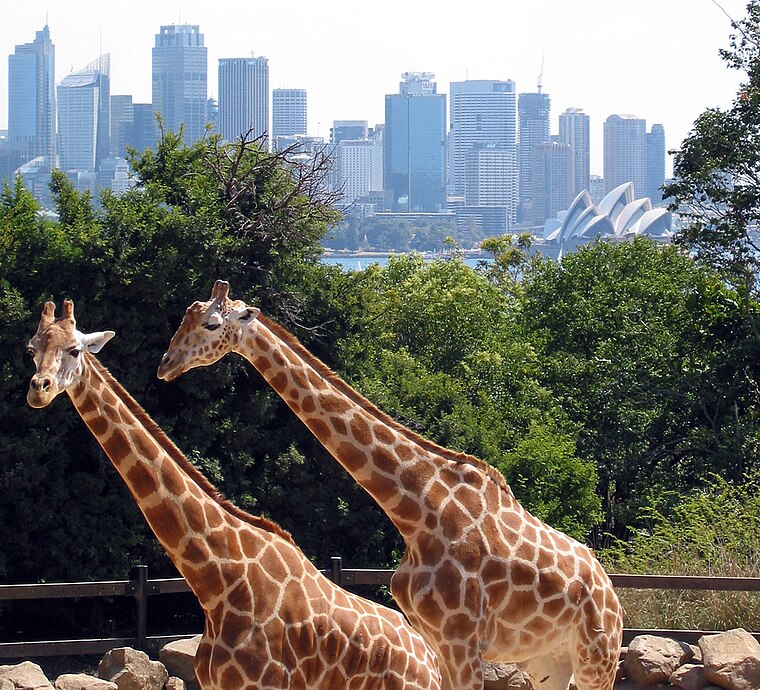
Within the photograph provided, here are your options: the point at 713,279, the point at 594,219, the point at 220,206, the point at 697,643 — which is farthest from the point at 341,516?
the point at 594,219

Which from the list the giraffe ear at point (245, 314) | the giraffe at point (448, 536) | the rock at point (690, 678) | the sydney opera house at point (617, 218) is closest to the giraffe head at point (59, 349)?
the giraffe at point (448, 536)

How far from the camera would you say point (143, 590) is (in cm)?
1162

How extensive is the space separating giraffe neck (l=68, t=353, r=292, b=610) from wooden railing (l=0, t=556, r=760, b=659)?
455 cm

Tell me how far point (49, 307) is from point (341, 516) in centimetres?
863

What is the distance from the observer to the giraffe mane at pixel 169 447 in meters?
7.11

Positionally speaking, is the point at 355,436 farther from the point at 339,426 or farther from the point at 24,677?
the point at 24,677

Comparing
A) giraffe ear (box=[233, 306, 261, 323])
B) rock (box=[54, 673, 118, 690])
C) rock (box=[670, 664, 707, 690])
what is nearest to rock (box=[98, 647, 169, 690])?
rock (box=[54, 673, 118, 690])

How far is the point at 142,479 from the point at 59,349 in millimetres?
853

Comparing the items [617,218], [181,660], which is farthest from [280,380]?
[617,218]

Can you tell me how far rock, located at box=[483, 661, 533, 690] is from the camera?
11.0m

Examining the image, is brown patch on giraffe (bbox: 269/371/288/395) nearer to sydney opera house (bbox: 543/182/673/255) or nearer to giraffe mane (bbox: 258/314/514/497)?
giraffe mane (bbox: 258/314/514/497)

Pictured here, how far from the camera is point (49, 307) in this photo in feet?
22.3

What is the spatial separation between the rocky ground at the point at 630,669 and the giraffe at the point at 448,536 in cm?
324

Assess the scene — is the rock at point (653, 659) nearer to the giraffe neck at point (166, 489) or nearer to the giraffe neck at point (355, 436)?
the giraffe neck at point (355, 436)
